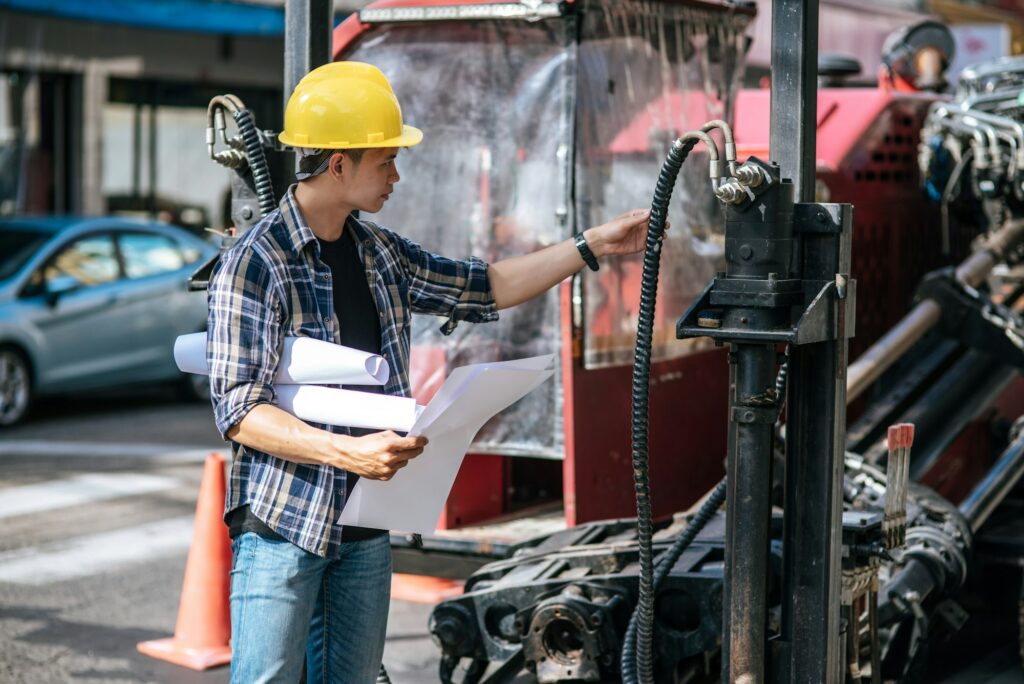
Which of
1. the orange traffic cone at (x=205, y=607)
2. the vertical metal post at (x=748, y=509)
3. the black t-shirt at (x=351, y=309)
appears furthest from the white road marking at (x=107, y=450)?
the black t-shirt at (x=351, y=309)

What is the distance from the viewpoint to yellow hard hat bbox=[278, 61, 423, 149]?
10.8 ft

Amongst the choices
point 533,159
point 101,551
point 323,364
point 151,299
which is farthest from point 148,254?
point 323,364

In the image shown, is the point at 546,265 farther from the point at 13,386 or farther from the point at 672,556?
the point at 13,386

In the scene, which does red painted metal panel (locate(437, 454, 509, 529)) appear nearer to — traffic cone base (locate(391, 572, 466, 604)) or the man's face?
traffic cone base (locate(391, 572, 466, 604))

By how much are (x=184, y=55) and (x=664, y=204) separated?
638 inches

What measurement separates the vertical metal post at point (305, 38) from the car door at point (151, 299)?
873 centimetres

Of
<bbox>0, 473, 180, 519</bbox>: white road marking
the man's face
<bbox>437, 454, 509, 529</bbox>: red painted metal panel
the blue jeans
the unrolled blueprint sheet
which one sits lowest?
<bbox>0, 473, 180, 519</bbox>: white road marking

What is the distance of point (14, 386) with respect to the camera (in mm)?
11758

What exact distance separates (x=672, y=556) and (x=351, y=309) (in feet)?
5.01

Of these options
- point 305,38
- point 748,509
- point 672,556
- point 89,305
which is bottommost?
point 672,556

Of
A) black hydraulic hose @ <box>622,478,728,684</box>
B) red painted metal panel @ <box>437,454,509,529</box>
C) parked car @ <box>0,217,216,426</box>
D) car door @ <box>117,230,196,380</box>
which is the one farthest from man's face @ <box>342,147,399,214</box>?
car door @ <box>117,230,196,380</box>

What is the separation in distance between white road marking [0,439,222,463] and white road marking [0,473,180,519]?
746 millimetres

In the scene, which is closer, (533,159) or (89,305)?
(533,159)

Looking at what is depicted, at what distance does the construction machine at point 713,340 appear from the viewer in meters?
3.88
